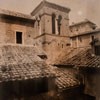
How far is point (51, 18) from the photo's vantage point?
15383mm

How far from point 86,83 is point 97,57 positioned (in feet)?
5.62

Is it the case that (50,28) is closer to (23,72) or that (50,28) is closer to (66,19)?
(66,19)

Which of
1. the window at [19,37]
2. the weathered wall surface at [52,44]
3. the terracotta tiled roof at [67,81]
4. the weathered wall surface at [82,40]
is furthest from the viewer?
the weathered wall surface at [82,40]

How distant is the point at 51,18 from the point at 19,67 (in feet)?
31.9

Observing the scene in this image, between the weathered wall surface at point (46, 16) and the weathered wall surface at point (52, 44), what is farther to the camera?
the weathered wall surface at point (46, 16)

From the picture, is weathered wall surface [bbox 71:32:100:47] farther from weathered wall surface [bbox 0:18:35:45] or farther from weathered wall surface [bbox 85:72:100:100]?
weathered wall surface [bbox 85:72:100:100]

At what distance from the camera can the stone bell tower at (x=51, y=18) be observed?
14.9 m

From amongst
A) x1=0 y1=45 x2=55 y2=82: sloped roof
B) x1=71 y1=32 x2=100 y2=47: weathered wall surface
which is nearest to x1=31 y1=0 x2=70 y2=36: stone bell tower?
x1=71 y1=32 x2=100 y2=47: weathered wall surface

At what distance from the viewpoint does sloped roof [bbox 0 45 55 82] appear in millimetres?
6026

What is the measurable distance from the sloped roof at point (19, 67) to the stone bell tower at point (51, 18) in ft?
22.5

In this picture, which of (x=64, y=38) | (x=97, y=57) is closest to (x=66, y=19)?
(x=64, y=38)

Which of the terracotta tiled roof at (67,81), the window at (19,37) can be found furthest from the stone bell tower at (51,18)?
the terracotta tiled roof at (67,81)

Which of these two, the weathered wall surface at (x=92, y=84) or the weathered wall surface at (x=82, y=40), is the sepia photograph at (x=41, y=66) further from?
the weathered wall surface at (x=82, y=40)

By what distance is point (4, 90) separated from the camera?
19.1ft
